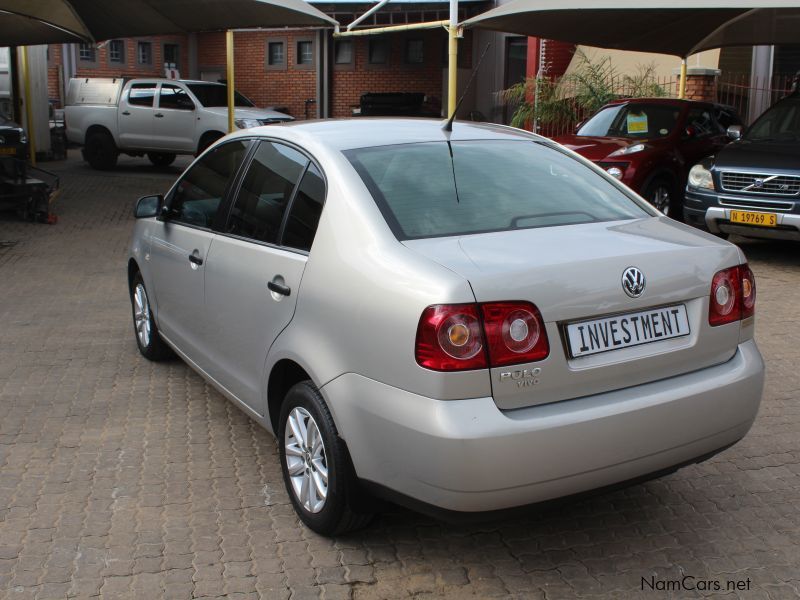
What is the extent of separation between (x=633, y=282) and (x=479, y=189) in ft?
2.81

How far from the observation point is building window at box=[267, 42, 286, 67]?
28062 millimetres

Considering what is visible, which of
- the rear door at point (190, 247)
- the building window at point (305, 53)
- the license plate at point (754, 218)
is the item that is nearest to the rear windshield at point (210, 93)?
the building window at point (305, 53)

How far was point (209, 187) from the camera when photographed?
4.93m

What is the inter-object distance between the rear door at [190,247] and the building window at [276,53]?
933 inches

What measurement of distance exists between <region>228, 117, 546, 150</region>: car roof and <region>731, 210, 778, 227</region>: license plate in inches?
222

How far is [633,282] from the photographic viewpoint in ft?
10.6

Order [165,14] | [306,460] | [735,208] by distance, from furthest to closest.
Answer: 1. [165,14]
2. [735,208]
3. [306,460]

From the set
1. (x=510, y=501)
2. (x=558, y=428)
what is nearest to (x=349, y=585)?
(x=510, y=501)

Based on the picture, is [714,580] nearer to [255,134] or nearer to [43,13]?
[255,134]

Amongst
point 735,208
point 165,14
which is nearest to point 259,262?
point 735,208

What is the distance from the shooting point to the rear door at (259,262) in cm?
380

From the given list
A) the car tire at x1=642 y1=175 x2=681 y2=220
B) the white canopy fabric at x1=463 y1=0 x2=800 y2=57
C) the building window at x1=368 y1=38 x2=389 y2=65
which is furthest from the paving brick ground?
the building window at x1=368 y1=38 x2=389 y2=65

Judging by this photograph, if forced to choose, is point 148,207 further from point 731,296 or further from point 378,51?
point 378,51

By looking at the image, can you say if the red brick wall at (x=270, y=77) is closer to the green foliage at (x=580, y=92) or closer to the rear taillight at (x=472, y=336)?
the green foliage at (x=580, y=92)
